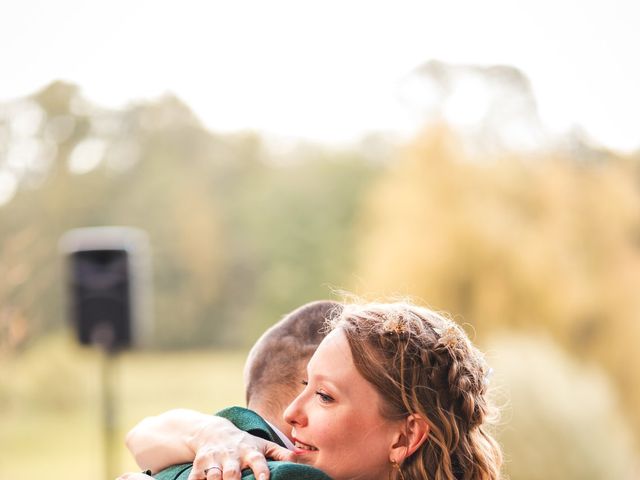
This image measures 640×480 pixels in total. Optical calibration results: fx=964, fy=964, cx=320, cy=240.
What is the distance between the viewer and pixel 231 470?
130 cm

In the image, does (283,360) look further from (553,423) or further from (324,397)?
(553,423)

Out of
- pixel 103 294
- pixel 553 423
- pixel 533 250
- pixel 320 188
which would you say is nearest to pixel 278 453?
pixel 103 294

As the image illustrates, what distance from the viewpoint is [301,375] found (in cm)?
157

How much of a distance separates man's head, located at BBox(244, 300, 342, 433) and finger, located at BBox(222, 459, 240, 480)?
23 centimetres

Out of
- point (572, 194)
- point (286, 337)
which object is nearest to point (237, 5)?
point (572, 194)

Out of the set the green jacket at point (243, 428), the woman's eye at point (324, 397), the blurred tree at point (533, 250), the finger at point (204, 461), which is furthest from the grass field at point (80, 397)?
the woman's eye at point (324, 397)

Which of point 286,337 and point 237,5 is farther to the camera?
point 237,5

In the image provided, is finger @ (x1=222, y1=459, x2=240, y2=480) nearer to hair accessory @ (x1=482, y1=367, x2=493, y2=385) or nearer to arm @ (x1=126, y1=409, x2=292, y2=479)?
arm @ (x1=126, y1=409, x2=292, y2=479)

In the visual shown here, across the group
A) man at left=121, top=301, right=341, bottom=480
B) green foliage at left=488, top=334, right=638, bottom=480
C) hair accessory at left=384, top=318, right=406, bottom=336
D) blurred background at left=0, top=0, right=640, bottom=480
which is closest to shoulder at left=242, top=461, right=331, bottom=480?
man at left=121, top=301, right=341, bottom=480

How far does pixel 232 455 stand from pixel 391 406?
9.0 inches

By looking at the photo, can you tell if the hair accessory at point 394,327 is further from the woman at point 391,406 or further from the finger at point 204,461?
the finger at point 204,461

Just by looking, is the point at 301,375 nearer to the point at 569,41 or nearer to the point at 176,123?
the point at 569,41

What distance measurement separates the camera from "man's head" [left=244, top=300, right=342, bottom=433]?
1569 mm

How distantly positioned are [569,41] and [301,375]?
31.0 ft
